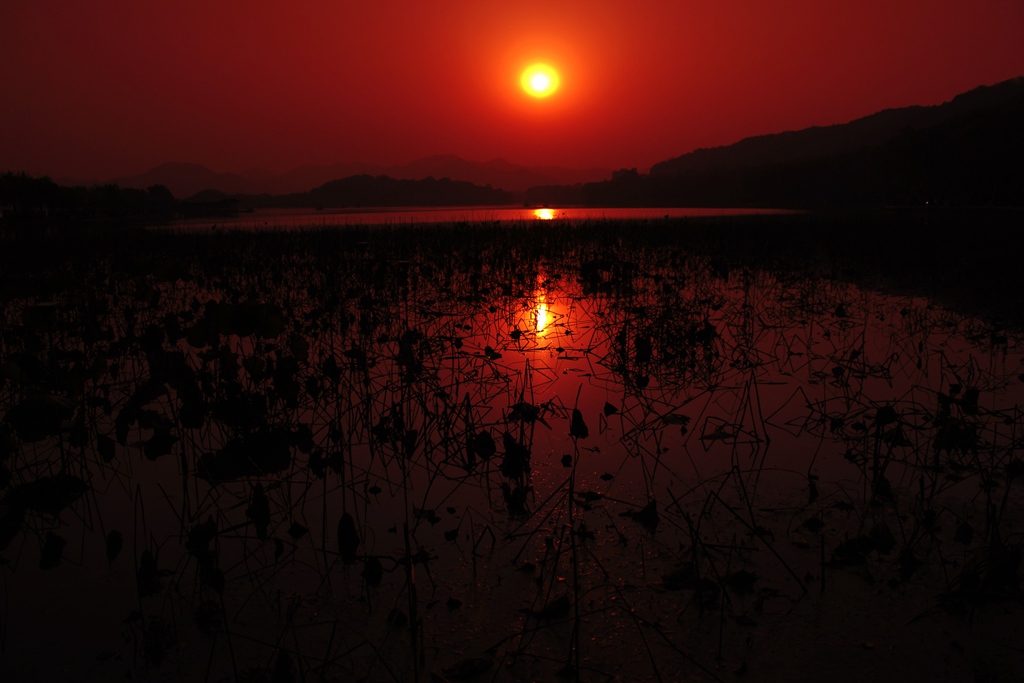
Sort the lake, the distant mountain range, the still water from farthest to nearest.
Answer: the distant mountain range → the still water → the lake

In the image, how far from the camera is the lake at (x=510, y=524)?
79.0 inches

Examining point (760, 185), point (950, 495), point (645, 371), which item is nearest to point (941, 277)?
point (645, 371)

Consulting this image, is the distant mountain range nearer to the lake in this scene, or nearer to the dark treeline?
the lake

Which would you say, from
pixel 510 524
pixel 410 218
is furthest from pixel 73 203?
pixel 510 524

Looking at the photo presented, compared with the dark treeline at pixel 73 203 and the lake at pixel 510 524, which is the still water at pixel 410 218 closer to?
the dark treeline at pixel 73 203

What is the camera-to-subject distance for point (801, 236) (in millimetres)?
20391

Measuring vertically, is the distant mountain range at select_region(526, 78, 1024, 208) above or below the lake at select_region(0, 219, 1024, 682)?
above

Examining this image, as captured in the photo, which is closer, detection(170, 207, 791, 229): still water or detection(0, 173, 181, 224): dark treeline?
detection(170, 207, 791, 229): still water

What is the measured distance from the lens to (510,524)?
111 inches


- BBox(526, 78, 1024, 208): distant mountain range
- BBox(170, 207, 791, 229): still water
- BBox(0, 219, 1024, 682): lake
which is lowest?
BBox(0, 219, 1024, 682): lake

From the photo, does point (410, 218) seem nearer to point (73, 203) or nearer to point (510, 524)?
point (510, 524)

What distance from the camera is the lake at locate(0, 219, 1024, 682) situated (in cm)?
201

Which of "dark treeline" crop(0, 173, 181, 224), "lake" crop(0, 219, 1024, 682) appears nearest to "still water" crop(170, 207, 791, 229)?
"dark treeline" crop(0, 173, 181, 224)

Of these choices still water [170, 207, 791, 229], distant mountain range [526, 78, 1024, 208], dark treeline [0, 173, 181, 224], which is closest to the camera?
still water [170, 207, 791, 229]
